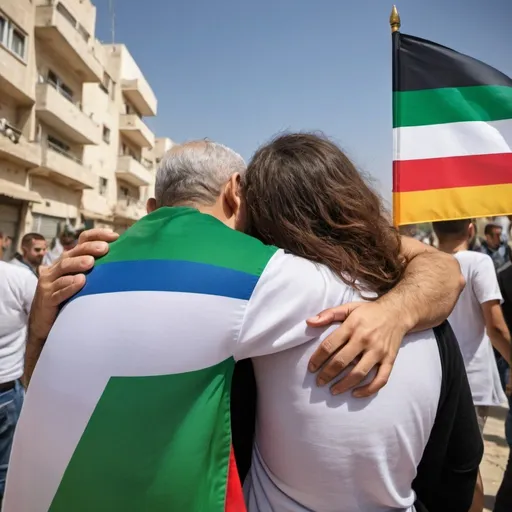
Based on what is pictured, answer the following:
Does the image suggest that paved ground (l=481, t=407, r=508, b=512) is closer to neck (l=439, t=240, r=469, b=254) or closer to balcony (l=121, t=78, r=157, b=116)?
neck (l=439, t=240, r=469, b=254)

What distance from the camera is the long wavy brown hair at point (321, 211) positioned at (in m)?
1.11

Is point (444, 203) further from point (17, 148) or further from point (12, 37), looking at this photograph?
point (12, 37)

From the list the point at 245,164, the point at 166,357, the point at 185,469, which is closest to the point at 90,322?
the point at 166,357

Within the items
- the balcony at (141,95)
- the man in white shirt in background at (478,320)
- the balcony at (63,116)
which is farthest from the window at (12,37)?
the man in white shirt in background at (478,320)

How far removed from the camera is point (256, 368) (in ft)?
3.34

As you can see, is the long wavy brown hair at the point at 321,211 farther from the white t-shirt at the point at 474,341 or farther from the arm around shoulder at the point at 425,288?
the white t-shirt at the point at 474,341

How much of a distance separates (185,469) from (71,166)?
19.8 metres

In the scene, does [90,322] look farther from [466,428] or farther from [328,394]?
[466,428]

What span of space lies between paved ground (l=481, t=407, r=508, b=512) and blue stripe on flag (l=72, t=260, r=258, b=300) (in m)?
3.16

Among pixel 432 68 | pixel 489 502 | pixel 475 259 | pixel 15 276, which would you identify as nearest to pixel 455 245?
pixel 475 259

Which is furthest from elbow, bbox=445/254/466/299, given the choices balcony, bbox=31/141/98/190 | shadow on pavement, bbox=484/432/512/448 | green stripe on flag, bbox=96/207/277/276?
balcony, bbox=31/141/98/190

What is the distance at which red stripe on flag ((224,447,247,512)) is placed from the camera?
94cm

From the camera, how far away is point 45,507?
900 millimetres

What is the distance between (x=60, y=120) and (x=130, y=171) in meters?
8.00
